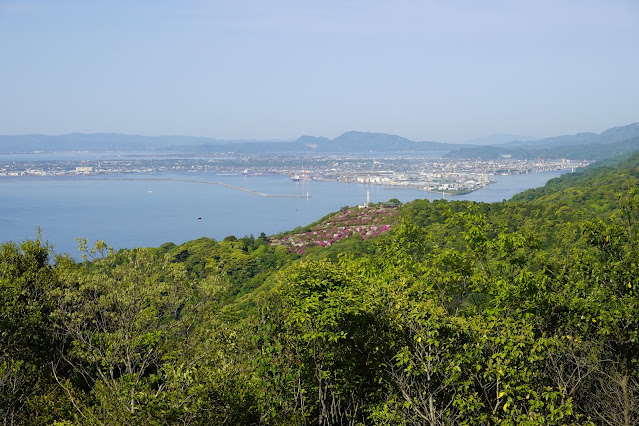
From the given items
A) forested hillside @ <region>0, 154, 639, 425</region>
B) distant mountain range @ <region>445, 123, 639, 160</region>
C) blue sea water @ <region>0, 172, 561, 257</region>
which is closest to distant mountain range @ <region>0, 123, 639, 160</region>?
distant mountain range @ <region>445, 123, 639, 160</region>

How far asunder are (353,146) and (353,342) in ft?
507

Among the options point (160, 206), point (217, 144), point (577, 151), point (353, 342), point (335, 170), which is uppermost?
point (217, 144)

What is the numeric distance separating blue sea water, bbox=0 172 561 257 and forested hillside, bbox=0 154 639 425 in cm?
2039

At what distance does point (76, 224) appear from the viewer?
32781 mm

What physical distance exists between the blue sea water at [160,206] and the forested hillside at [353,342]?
2039cm

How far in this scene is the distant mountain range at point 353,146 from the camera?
9538cm

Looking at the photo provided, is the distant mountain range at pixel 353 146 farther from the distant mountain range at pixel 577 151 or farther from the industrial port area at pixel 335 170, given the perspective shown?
the industrial port area at pixel 335 170

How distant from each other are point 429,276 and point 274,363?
5.15 feet

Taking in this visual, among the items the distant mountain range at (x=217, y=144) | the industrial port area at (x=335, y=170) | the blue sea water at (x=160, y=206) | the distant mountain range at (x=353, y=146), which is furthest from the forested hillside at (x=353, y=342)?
the distant mountain range at (x=217, y=144)

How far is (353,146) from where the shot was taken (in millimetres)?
156750

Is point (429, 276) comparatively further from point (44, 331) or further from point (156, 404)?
point (44, 331)

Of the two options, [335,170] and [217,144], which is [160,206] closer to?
[335,170]

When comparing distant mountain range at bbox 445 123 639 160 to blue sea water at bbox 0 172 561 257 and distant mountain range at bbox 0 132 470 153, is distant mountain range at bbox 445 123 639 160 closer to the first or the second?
blue sea water at bbox 0 172 561 257

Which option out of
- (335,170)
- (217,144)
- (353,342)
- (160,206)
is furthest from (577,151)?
(353,342)
